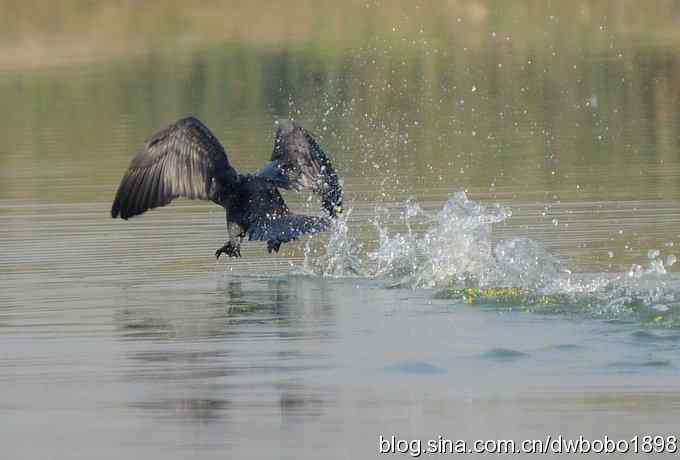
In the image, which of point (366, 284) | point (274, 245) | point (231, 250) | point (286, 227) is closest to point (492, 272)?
point (366, 284)

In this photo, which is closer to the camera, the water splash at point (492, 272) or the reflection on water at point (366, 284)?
the reflection on water at point (366, 284)

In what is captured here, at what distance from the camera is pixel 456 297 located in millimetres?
12602

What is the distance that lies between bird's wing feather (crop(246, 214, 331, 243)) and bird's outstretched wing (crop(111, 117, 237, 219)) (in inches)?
20.7

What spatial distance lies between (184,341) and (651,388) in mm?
3166

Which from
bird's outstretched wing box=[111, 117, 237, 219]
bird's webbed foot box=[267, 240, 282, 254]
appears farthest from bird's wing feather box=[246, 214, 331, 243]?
bird's outstretched wing box=[111, 117, 237, 219]

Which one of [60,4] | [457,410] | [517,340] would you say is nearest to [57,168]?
[517,340]

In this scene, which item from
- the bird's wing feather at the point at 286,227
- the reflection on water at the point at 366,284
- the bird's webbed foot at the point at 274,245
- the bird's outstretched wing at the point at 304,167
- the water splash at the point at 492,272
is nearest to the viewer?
the reflection on water at the point at 366,284

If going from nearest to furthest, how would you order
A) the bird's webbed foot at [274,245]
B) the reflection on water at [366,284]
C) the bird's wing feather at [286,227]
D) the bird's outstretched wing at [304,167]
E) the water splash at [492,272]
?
the reflection on water at [366,284] < the water splash at [492,272] < the bird's wing feather at [286,227] < the bird's webbed foot at [274,245] < the bird's outstretched wing at [304,167]

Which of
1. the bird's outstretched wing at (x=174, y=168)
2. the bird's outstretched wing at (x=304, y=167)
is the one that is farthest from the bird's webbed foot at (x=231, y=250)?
the bird's outstretched wing at (x=304, y=167)

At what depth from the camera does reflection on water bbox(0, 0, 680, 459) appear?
9125 millimetres

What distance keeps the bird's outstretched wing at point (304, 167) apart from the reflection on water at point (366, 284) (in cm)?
51

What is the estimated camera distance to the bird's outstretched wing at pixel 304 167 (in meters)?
14.8

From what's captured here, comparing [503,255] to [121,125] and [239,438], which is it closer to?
[239,438]

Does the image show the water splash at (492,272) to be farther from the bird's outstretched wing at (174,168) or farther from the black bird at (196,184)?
the bird's outstretched wing at (174,168)
